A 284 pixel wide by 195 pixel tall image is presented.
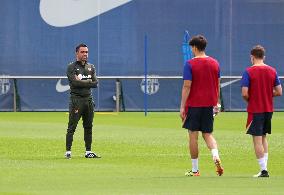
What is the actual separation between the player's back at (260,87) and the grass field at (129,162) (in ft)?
3.07

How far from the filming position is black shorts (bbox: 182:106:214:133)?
15.6 meters

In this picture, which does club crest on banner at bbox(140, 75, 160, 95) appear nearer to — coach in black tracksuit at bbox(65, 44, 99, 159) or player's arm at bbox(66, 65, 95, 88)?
coach in black tracksuit at bbox(65, 44, 99, 159)

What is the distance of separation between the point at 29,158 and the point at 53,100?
19770 mm

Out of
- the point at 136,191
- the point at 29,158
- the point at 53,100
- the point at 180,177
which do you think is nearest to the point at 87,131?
the point at 29,158

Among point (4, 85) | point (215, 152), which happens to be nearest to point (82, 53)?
point (215, 152)

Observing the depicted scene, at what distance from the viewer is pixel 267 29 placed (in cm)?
3922

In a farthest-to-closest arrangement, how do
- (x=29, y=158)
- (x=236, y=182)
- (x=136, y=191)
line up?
1. (x=29, y=158)
2. (x=236, y=182)
3. (x=136, y=191)

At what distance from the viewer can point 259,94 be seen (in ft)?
50.9

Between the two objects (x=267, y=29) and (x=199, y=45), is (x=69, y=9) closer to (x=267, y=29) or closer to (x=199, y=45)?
(x=267, y=29)

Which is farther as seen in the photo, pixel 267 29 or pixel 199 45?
pixel 267 29

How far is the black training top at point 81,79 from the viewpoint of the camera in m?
19.5

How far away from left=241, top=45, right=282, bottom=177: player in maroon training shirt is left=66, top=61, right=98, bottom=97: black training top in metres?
4.62

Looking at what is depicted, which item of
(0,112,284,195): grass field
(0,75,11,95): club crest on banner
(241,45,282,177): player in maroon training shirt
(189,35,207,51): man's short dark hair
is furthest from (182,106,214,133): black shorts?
(0,75,11,95): club crest on banner

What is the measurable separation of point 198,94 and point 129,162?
289 cm
